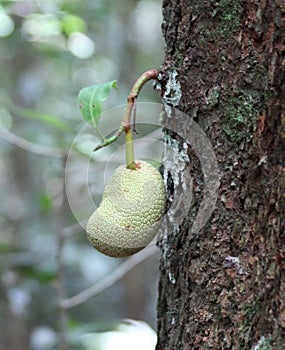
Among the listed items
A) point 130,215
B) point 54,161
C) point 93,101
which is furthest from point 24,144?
point 54,161

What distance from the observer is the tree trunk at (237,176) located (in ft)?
2.34

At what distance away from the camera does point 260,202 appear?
724mm

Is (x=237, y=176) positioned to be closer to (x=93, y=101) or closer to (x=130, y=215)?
(x=130, y=215)

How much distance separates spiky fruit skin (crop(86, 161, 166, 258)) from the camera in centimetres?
79

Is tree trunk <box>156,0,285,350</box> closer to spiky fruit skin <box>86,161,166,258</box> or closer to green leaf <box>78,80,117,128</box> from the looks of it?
spiky fruit skin <box>86,161,166,258</box>

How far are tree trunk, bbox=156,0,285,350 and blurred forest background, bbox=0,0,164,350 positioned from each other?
0.39 meters

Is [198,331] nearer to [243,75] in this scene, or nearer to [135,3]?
[243,75]

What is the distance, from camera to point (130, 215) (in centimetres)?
79

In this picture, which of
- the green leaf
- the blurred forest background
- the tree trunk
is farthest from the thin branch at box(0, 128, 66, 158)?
the tree trunk

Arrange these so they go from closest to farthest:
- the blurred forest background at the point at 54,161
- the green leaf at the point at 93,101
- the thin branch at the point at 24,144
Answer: the green leaf at the point at 93,101 < the thin branch at the point at 24,144 < the blurred forest background at the point at 54,161

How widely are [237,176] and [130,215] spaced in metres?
0.16

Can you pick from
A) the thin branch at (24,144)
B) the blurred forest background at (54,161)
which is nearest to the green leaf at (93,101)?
the blurred forest background at (54,161)

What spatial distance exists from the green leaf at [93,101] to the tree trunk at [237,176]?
0.17 m

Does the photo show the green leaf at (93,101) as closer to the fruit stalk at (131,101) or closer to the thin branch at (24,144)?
the fruit stalk at (131,101)
